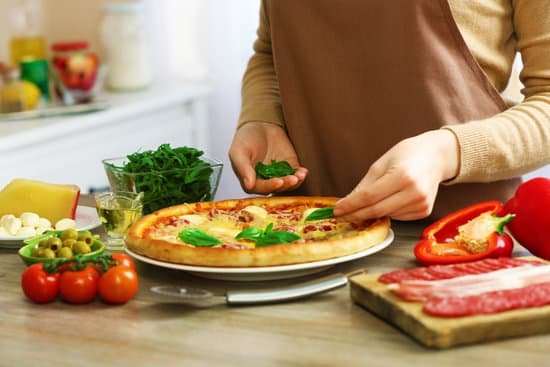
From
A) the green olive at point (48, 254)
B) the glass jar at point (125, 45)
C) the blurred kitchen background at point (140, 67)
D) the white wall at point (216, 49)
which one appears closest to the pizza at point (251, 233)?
the green olive at point (48, 254)

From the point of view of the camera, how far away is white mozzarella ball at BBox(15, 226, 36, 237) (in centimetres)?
144

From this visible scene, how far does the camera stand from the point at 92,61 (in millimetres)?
3252

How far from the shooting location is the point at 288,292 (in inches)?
44.7

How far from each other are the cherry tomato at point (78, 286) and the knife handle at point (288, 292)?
0.18m

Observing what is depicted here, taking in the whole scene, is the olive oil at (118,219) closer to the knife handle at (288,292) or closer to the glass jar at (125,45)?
the knife handle at (288,292)

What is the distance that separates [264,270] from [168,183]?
40cm

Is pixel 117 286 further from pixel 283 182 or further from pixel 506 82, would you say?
pixel 506 82

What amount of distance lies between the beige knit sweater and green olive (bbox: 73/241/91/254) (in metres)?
0.58

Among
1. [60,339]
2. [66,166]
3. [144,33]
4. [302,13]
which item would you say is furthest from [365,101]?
[144,33]

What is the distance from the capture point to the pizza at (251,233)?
3.85 feet

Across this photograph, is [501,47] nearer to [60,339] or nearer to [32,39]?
[60,339]

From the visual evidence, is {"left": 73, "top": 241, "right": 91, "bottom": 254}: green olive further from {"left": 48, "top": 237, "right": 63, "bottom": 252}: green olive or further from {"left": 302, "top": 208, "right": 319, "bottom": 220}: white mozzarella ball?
{"left": 302, "top": 208, "right": 319, "bottom": 220}: white mozzarella ball

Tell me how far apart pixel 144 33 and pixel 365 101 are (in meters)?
2.11

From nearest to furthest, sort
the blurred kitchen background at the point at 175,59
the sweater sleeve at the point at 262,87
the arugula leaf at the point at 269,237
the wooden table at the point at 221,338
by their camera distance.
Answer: the wooden table at the point at 221,338, the arugula leaf at the point at 269,237, the sweater sleeve at the point at 262,87, the blurred kitchen background at the point at 175,59
